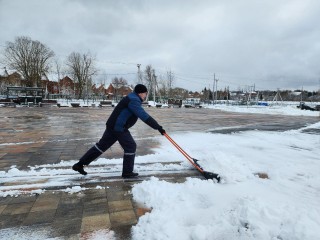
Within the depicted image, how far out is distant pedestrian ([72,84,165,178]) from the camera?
4.16 m

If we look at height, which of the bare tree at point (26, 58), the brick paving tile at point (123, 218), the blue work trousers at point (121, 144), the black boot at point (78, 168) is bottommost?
the brick paving tile at point (123, 218)

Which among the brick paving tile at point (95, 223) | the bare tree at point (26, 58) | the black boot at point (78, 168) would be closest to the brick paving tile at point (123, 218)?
the brick paving tile at point (95, 223)

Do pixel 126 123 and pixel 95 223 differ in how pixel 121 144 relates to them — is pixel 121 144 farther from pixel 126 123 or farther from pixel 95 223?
pixel 95 223

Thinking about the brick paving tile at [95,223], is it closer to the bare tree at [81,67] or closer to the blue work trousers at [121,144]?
the blue work trousers at [121,144]

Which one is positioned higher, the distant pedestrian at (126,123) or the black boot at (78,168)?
the distant pedestrian at (126,123)

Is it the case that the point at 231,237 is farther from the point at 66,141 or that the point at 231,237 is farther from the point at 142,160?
the point at 66,141

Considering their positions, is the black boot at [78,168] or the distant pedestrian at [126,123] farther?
the black boot at [78,168]

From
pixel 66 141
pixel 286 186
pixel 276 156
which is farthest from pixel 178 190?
pixel 66 141

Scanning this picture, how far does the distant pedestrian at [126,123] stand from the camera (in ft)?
13.6

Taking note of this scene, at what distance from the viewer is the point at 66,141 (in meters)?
7.96

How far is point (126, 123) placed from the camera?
429 centimetres

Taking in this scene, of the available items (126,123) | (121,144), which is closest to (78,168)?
(121,144)

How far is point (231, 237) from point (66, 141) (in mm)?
6363

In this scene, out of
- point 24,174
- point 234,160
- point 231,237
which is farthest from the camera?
point 234,160
